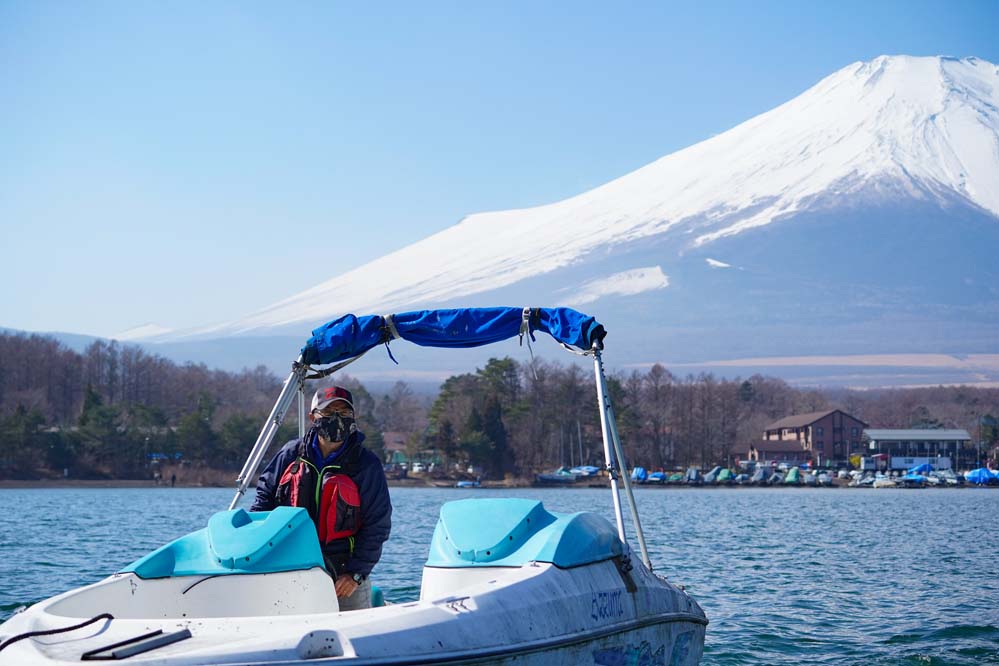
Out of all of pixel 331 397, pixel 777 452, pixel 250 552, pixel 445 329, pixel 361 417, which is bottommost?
pixel 250 552

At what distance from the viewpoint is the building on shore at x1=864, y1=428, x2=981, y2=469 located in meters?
149

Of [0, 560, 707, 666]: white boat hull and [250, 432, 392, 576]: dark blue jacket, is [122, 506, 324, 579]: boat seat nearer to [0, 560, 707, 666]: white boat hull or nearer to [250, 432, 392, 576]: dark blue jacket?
[0, 560, 707, 666]: white boat hull

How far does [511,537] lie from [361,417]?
363 feet

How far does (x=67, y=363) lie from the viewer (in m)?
137

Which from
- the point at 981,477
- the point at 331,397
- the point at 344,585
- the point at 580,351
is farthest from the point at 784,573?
the point at 981,477

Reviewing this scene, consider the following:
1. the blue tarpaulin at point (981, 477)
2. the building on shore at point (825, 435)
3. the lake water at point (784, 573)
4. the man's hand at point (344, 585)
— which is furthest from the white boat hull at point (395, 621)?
the building on shore at point (825, 435)

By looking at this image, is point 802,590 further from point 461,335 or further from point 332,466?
point 332,466

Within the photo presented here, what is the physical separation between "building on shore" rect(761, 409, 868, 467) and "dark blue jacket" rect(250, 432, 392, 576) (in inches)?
5572

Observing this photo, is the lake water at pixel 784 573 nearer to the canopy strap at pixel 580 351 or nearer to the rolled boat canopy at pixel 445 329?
the canopy strap at pixel 580 351

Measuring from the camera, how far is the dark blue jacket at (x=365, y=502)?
9.69 m

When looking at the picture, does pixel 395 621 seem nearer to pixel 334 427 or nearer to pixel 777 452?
pixel 334 427

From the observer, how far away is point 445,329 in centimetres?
1130

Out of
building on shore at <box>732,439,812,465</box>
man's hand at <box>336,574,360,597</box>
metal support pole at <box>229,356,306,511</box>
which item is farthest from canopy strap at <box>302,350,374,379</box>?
building on shore at <box>732,439,812,465</box>

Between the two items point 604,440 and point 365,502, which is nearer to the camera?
point 365,502
